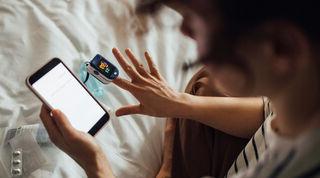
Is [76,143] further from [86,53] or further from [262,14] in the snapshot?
[262,14]

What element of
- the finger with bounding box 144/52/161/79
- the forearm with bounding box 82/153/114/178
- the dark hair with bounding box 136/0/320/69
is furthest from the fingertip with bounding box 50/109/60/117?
the dark hair with bounding box 136/0/320/69

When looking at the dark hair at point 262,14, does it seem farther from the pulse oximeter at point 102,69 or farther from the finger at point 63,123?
the pulse oximeter at point 102,69

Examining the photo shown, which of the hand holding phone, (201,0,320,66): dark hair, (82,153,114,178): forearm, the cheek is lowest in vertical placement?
(82,153,114,178): forearm

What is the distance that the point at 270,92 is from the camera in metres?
0.43

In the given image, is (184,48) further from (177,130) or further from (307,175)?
(307,175)

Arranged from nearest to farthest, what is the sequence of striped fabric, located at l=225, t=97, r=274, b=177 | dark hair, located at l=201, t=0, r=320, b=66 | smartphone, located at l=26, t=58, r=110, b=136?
dark hair, located at l=201, t=0, r=320, b=66 < striped fabric, located at l=225, t=97, r=274, b=177 < smartphone, located at l=26, t=58, r=110, b=136

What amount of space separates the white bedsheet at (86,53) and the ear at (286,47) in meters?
0.50

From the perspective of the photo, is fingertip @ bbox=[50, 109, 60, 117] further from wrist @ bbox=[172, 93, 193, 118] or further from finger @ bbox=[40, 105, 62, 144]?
wrist @ bbox=[172, 93, 193, 118]

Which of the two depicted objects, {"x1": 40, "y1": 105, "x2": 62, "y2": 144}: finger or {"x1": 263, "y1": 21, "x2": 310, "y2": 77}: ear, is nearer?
{"x1": 263, "y1": 21, "x2": 310, "y2": 77}: ear

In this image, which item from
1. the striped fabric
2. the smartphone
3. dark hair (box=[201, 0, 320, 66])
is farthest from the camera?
the smartphone

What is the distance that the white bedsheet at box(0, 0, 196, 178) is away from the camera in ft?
3.13

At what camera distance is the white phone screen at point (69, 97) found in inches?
34.2

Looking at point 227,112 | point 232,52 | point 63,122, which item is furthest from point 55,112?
point 232,52

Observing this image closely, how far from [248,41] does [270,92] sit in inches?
2.9
